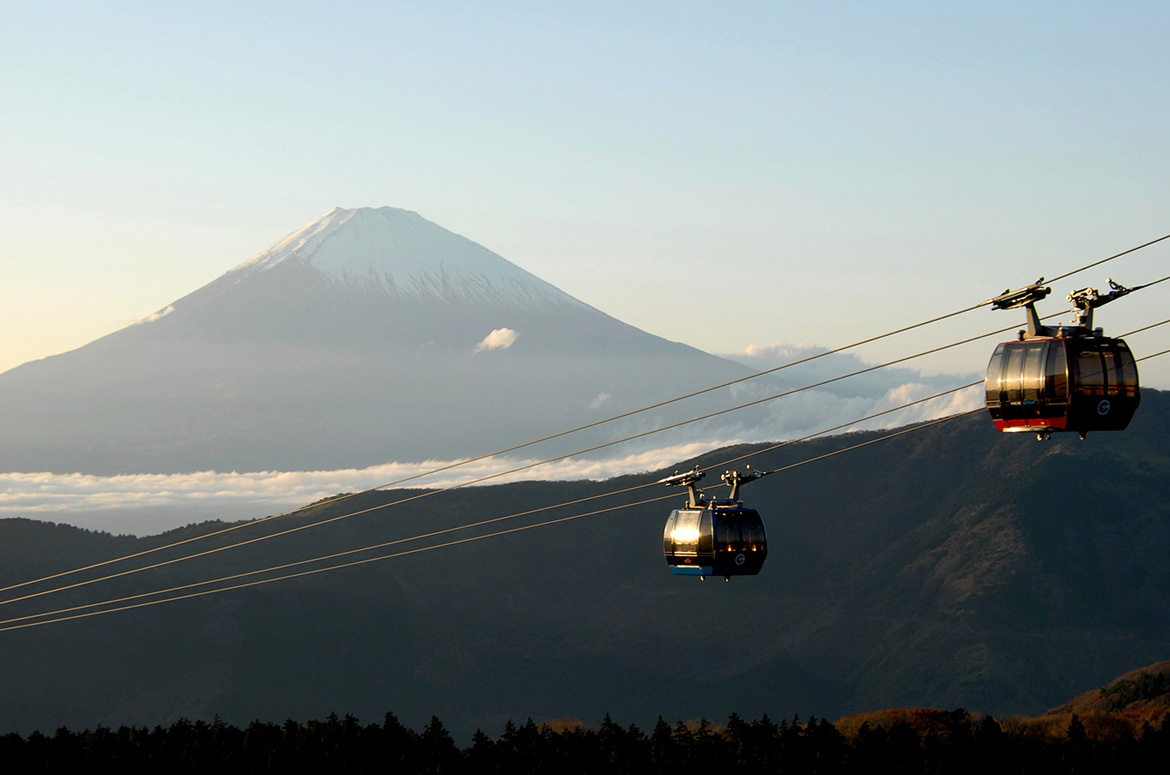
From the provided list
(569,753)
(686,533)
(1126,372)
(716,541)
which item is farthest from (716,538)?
(569,753)

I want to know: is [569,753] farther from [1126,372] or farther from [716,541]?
[1126,372]

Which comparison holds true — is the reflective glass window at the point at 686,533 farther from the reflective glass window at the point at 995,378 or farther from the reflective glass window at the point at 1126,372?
the reflective glass window at the point at 1126,372

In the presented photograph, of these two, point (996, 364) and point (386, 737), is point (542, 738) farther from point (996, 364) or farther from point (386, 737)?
point (996, 364)

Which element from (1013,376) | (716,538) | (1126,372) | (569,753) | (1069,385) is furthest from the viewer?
(569,753)

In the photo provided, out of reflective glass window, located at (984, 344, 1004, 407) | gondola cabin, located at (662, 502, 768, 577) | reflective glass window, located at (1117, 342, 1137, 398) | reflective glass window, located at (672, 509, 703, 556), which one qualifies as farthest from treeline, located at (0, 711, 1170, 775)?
reflective glass window, located at (1117, 342, 1137, 398)

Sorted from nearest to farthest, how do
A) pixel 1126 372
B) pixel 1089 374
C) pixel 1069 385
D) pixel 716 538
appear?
pixel 1069 385 < pixel 1089 374 < pixel 1126 372 < pixel 716 538

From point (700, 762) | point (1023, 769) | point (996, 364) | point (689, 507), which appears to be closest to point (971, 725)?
point (1023, 769)

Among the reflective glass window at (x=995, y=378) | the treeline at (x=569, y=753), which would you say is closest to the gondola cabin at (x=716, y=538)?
the reflective glass window at (x=995, y=378)
